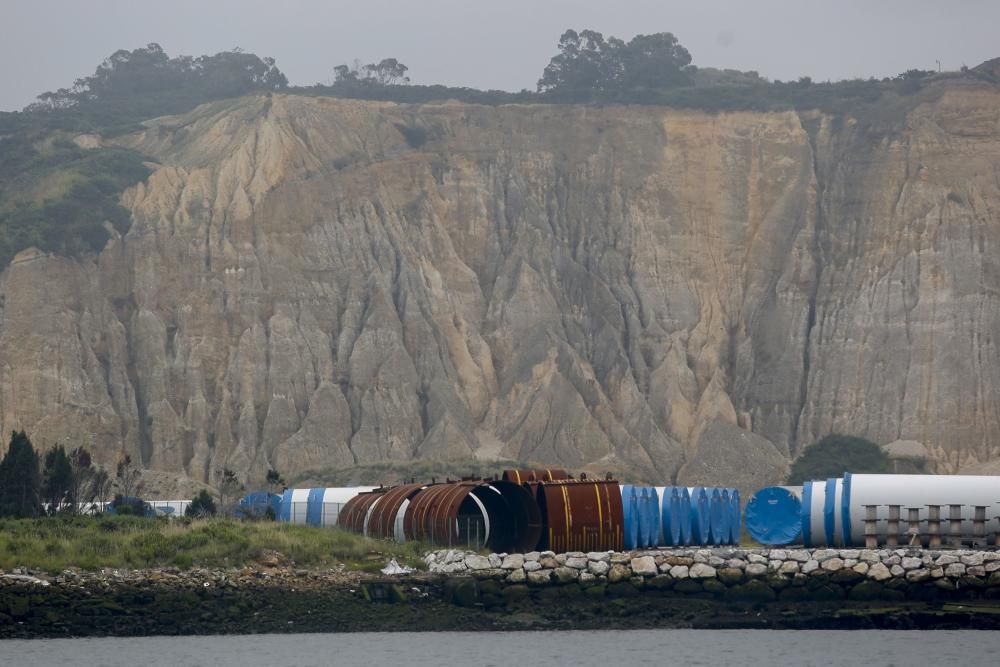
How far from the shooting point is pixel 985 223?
92938 mm

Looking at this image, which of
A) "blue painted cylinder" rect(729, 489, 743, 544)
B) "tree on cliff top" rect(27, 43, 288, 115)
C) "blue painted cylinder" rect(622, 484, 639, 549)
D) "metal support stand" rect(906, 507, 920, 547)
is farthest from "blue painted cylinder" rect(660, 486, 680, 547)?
"tree on cliff top" rect(27, 43, 288, 115)

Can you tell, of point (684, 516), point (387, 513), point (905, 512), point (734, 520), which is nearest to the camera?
point (905, 512)

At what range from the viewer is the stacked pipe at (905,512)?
4603 cm

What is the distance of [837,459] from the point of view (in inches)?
3275

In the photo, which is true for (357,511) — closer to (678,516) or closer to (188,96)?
(678,516)

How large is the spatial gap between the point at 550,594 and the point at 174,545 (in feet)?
31.7

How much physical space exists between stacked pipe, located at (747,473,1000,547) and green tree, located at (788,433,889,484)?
33.8 meters

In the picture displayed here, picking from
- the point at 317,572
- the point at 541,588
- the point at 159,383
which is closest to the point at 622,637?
the point at 541,588

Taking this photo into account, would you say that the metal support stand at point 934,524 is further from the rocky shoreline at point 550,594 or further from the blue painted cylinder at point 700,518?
the blue painted cylinder at point 700,518

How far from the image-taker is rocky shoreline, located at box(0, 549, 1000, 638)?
40.8 metres

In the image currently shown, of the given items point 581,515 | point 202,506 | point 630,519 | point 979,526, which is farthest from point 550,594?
point 202,506

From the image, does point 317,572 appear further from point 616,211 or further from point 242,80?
point 242,80

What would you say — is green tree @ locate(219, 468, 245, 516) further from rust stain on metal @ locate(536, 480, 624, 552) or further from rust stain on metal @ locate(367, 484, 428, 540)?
rust stain on metal @ locate(536, 480, 624, 552)

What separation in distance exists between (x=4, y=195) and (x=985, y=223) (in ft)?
177
